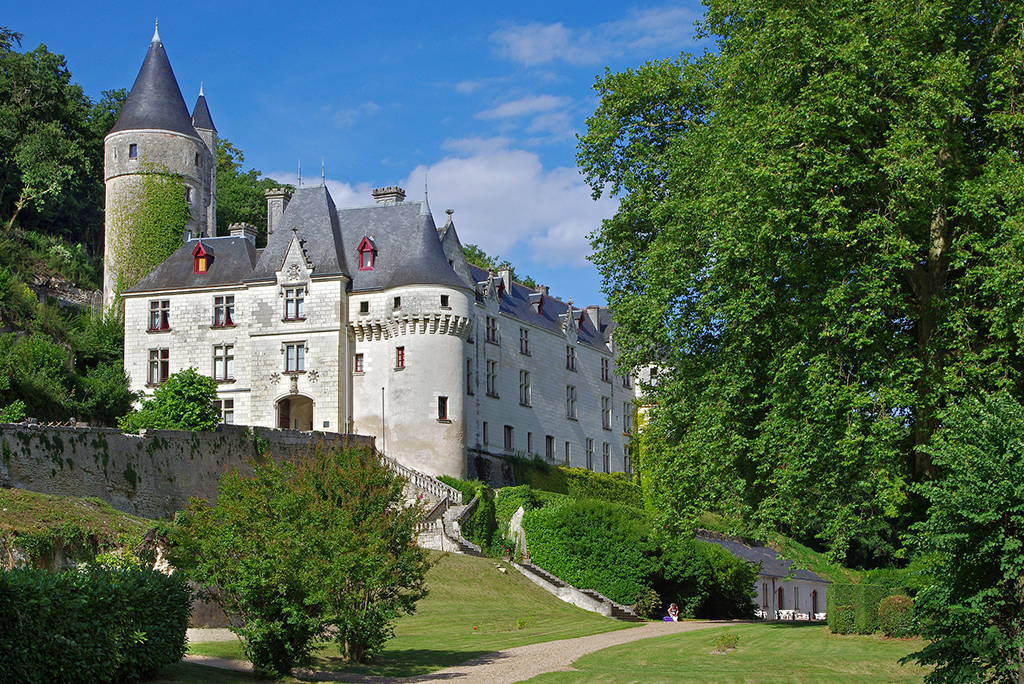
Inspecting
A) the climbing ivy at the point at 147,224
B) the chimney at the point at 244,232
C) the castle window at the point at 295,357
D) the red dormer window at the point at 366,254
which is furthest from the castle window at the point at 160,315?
the red dormer window at the point at 366,254

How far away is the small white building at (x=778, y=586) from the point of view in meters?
51.9

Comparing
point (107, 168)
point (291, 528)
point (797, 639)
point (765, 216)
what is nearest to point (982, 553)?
point (765, 216)

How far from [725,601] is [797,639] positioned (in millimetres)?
17906

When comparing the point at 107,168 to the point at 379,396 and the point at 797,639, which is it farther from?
the point at 797,639

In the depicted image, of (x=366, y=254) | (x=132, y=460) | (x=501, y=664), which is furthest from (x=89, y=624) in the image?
(x=366, y=254)

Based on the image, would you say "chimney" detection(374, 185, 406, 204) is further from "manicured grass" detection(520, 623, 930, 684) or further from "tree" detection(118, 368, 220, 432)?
"manicured grass" detection(520, 623, 930, 684)

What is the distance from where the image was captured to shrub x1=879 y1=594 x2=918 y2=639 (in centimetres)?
2294

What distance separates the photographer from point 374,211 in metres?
44.3

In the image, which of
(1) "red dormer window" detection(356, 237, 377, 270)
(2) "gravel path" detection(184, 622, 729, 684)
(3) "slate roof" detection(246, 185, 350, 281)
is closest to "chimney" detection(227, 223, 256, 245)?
(3) "slate roof" detection(246, 185, 350, 281)

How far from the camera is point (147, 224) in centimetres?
4681

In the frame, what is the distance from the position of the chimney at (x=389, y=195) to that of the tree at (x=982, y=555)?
33.8m

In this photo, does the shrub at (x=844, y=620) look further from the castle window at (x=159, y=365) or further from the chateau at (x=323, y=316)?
the castle window at (x=159, y=365)

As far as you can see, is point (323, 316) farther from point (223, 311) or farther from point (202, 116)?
point (202, 116)

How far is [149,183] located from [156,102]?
3883 mm
